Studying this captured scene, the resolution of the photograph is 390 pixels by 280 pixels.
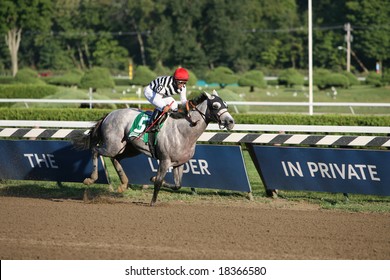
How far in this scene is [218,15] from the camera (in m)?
75.0

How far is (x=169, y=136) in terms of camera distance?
397 inches

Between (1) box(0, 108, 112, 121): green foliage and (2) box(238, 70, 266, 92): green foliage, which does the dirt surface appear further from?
(2) box(238, 70, 266, 92): green foliage

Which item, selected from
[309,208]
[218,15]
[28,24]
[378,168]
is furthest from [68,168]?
[218,15]

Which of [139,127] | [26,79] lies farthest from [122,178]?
[26,79]

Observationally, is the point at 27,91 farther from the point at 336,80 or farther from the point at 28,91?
the point at 336,80

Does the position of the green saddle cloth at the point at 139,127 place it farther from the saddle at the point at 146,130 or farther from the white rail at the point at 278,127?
the white rail at the point at 278,127

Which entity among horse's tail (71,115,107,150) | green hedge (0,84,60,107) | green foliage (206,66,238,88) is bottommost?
green foliage (206,66,238,88)

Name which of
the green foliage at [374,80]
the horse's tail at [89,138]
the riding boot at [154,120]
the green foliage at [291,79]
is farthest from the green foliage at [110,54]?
the riding boot at [154,120]

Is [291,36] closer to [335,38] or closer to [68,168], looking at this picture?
[335,38]

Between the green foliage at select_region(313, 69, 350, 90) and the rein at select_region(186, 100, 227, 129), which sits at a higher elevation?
the rein at select_region(186, 100, 227, 129)

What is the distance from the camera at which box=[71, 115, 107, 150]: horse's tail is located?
35.4ft

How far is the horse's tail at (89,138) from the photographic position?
10.8 metres

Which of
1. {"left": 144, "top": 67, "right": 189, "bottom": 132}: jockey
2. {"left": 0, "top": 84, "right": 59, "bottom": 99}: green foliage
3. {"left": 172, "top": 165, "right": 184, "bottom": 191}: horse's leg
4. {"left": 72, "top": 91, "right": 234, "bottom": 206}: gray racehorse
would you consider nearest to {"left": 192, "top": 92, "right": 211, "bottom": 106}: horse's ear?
{"left": 72, "top": 91, "right": 234, "bottom": 206}: gray racehorse

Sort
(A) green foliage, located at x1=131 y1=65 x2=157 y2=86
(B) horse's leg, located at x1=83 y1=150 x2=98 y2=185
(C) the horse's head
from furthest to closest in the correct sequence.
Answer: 1. (A) green foliage, located at x1=131 y1=65 x2=157 y2=86
2. (B) horse's leg, located at x1=83 y1=150 x2=98 y2=185
3. (C) the horse's head
